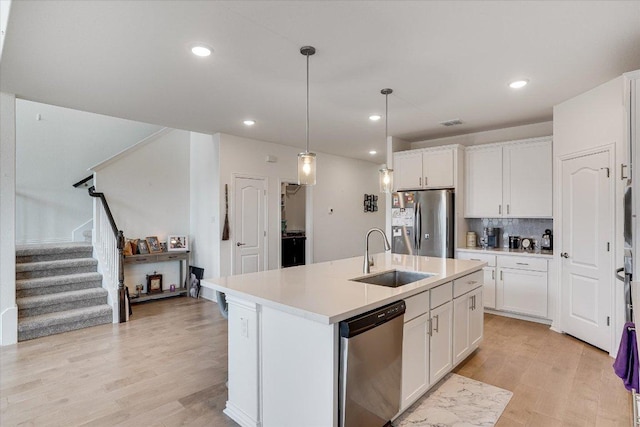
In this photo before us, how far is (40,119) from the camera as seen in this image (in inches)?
204

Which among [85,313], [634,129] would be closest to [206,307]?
[85,313]

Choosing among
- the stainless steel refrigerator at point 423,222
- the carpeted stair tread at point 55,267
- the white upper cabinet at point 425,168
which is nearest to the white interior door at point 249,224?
the carpeted stair tread at point 55,267

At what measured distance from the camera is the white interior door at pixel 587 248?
3.21 meters

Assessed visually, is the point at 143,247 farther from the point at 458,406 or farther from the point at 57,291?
the point at 458,406

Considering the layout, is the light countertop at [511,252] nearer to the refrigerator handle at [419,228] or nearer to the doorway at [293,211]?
the refrigerator handle at [419,228]

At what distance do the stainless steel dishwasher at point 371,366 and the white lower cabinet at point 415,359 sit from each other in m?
0.10

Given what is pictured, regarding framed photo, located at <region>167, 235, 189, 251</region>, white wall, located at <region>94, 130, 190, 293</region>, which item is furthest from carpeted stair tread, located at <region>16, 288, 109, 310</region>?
framed photo, located at <region>167, 235, 189, 251</region>

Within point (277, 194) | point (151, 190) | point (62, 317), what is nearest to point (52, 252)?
point (62, 317)

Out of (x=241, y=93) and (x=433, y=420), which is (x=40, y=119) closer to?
(x=241, y=93)

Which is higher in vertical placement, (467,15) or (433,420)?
(467,15)

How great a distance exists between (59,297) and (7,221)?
111 cm

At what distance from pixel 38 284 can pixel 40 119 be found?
2.73m

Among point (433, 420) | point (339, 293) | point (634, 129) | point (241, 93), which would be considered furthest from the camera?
point (241, 93)

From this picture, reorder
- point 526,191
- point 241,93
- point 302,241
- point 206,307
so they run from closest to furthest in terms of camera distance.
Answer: point 241,93 → point 526,191 → point 206,307 → point 302,241
